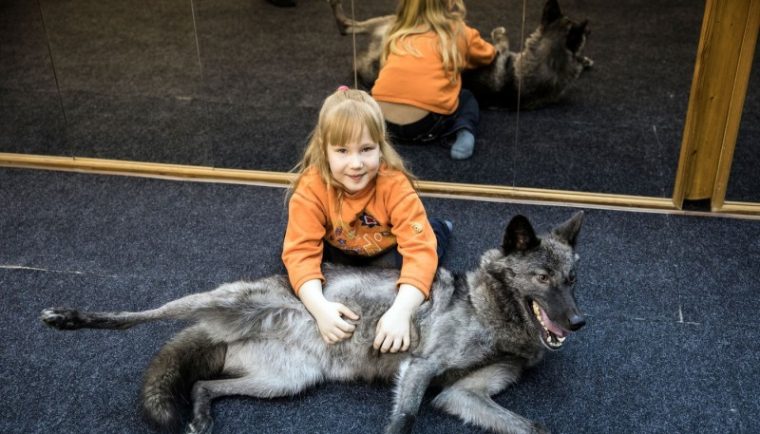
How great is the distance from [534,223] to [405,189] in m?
0.97

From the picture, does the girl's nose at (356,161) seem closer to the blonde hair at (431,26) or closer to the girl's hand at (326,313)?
the girl's hand at (326,313)

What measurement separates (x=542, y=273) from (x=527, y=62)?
136 cm

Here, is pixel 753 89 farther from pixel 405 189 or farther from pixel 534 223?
pixel 405 189

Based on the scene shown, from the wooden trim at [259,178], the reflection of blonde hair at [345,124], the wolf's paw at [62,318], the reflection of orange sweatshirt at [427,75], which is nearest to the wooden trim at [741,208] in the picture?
the wooden trim at [259,178]

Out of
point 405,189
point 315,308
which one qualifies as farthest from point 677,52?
point 315,308

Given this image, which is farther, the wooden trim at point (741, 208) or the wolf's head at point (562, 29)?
the wooden trim at point (741, 208)

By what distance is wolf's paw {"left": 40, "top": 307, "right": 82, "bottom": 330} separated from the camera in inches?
92.0

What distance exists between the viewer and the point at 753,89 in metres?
3.21

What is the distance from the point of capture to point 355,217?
8.73ft

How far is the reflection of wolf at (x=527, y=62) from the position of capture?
3312 millimetres

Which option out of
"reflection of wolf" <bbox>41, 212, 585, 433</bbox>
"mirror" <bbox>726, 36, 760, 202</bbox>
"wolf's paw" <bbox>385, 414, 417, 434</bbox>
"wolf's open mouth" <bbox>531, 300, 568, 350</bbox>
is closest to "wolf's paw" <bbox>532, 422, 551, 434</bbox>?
"reflection of wolf" <bbox>41, 212, 585, 433</bbox>

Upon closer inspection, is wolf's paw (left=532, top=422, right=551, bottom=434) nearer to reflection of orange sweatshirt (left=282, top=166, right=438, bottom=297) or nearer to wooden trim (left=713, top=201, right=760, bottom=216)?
reflection of orange sweatshirt (left=282, top=166, right=438, bottom=297)

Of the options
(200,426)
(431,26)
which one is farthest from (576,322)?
(431,26)

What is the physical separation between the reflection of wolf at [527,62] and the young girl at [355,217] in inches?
36.4
